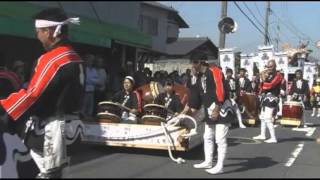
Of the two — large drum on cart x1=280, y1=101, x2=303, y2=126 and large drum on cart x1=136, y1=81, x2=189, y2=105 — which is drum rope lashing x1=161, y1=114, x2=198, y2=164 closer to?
large drum on cart x1=136, y1=81, x2=189, y2=105

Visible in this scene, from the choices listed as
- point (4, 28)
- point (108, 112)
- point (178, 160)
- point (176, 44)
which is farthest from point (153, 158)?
point (176, 44)

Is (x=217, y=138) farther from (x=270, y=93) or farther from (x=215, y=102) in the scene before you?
(x=270, y=93)

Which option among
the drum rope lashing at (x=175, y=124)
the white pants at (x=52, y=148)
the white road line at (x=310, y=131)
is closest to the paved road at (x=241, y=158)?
the drum rope lashing at (x=175, y=124)

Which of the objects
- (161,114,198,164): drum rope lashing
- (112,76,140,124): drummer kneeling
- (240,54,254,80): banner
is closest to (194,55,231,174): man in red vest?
(161,114,198,164): drum rope lashing

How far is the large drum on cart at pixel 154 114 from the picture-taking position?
33.4 feet

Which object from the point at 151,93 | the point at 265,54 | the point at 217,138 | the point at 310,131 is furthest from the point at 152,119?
the point at 265,54

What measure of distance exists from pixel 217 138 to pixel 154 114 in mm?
1850

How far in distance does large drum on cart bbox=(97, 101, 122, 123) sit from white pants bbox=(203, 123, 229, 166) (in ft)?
6.72

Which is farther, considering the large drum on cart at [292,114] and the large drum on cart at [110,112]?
the large drum on cart at [292,114]

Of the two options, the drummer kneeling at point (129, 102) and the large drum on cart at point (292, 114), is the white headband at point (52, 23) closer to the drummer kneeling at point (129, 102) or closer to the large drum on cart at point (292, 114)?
the drummer kneeling at point (129, 102)

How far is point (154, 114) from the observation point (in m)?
10.3

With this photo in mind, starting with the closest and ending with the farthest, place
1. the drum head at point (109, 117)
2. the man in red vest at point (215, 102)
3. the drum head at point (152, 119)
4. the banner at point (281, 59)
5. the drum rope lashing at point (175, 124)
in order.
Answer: the man in red vest at point (215, 102) → the drum rope lashing at point (175, 124) → the drum head at point (152, 119) → the drum head at point (109, 117) → the banner at point (281, 59)

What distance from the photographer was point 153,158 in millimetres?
9898

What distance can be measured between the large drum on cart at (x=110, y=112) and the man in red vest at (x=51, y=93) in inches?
221
